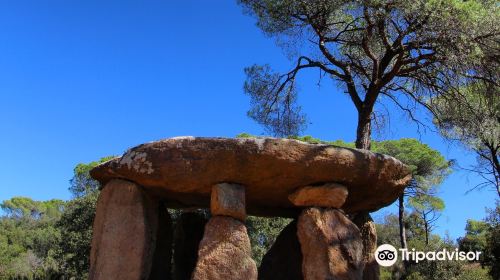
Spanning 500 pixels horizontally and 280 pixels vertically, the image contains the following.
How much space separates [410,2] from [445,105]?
10.3 feet

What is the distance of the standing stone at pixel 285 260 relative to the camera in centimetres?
938

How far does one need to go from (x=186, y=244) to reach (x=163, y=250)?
0.72 m

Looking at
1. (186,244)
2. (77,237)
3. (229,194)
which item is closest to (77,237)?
(77,237)

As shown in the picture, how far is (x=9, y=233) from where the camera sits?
34.2 m

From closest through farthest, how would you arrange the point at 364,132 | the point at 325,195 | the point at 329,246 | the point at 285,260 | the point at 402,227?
1. the point at 329,246
2. the point at 325,195
3. the point at 285,260
4. the point at 364,132
5. the point at 402,227

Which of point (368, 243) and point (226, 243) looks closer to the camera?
point (226, 243)

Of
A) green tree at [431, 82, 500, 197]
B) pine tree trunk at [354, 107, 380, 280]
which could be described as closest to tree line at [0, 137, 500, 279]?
green tree at [431, 82, 500, 197]

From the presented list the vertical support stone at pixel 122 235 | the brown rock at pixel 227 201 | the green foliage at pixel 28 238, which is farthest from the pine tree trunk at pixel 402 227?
the vertical support stone at pixel 122 235

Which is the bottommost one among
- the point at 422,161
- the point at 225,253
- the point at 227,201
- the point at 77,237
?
the point at 225,253

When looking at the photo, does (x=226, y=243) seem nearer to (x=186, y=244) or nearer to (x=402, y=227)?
(x=186, y=244)

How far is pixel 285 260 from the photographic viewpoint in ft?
31.4

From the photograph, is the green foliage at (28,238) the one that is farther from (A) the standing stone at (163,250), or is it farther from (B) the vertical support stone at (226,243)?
(B) the vertical support stone at (226,243)

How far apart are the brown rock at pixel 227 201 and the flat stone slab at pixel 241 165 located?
122 millimetres

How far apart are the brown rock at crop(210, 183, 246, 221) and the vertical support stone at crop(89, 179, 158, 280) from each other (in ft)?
3.68
